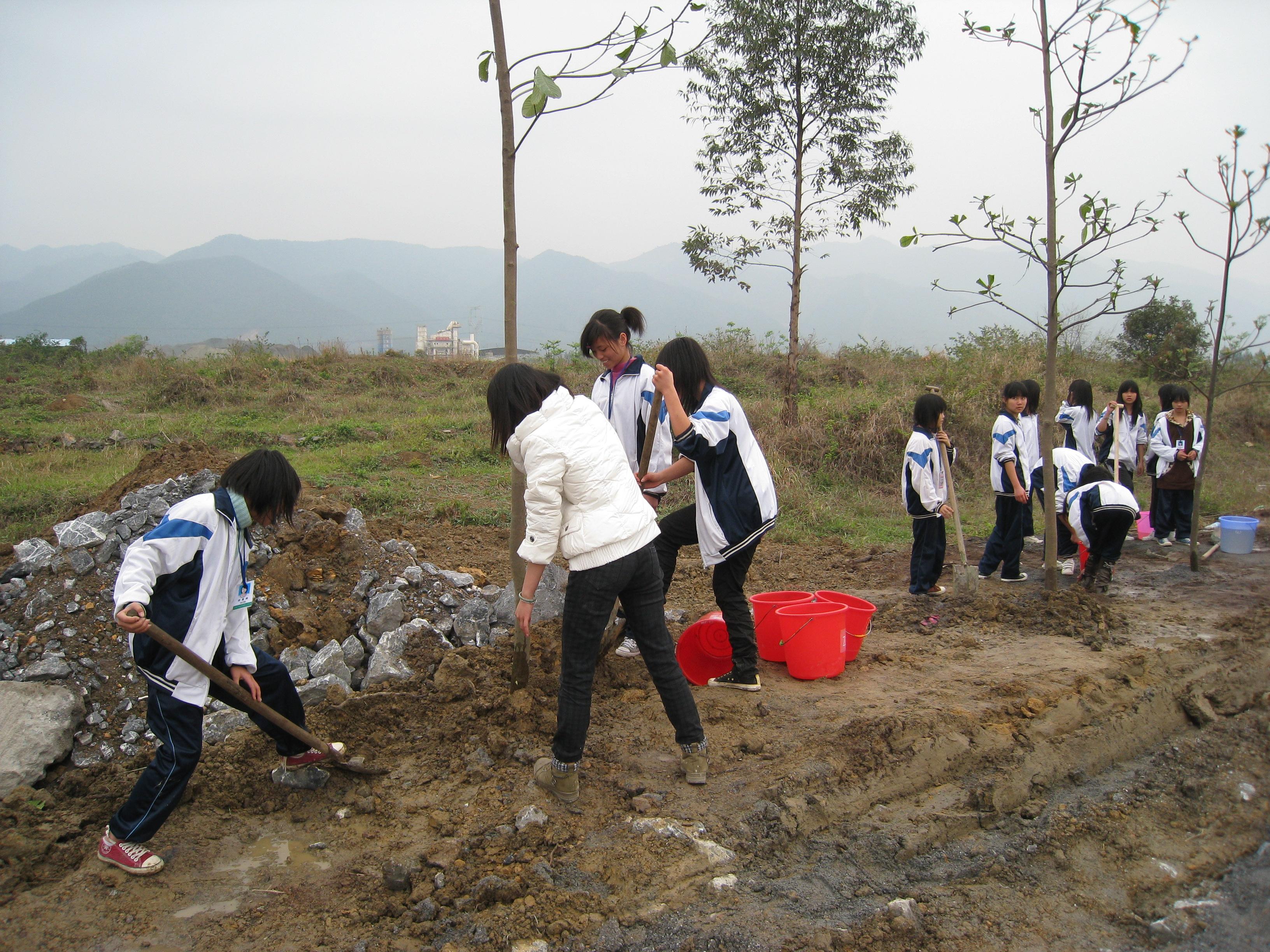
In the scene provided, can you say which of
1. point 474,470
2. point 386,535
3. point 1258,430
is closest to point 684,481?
point 474,470

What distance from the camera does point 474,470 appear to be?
8875 mm

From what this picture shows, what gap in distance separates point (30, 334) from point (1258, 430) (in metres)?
25.6

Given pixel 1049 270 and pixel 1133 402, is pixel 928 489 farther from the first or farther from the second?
pixel 1133 402

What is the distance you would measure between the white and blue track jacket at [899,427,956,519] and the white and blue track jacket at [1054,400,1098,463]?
2309 mm

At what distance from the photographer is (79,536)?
439 centimetres

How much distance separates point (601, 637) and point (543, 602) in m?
1.68

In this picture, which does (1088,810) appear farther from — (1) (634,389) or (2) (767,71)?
(2) (767,71)

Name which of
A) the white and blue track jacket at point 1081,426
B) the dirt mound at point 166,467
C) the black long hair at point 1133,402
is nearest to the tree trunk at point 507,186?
the dirt mound at point 166,467

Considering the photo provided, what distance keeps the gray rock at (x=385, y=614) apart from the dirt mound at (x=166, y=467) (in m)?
2.00

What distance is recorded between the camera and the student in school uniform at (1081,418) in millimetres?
6930

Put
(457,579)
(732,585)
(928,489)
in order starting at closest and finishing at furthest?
1. (732,585)
2. (457,579)
3. (928,489)

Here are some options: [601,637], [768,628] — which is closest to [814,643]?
[768,628]

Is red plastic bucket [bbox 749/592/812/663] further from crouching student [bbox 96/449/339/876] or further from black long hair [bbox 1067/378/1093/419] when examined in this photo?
black long hair [bbox 1067/378/1093/419]

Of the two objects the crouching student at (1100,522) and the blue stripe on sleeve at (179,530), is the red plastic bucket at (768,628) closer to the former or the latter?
the crouching student at (1100,522)
